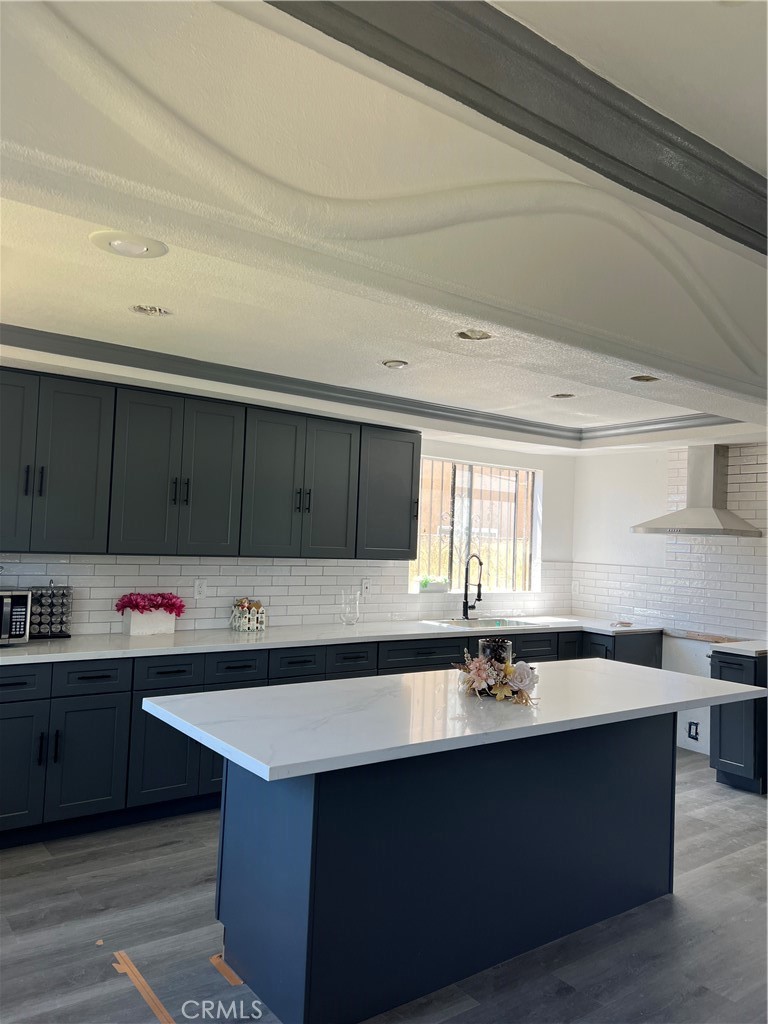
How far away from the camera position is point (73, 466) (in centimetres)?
416

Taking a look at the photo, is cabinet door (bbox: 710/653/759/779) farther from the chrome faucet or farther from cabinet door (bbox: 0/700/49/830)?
cabinet door (bbox: 0/700/49/830)

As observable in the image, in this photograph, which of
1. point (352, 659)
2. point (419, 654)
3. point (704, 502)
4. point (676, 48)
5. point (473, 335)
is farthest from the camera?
point (704, 502)

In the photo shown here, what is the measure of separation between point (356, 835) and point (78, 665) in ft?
6.77

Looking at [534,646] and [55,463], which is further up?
[55,463]

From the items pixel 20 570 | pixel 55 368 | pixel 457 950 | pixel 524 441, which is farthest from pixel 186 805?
pixel 524 441

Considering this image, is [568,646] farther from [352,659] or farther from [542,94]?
[542,94]

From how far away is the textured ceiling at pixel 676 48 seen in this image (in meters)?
1.66

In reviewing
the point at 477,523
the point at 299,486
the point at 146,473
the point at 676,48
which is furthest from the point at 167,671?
the point at 676,48

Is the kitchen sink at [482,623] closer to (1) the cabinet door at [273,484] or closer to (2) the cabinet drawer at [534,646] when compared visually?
(2) the cabinet drawer at [534,646]

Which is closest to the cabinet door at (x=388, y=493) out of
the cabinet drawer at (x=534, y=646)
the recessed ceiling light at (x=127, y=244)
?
the cabinet drawer at (x=534, y=646)

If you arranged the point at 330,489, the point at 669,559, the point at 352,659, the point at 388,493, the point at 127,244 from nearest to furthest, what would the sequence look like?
the point at 127,244 → the point at 352,659 → the point at 330,489 → the point at 388,493 → the point at 669,559

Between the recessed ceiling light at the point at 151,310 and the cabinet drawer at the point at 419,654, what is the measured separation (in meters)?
2.67

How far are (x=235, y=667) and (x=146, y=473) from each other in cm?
124

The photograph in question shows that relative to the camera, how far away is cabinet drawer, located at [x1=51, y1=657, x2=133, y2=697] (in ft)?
12.8
